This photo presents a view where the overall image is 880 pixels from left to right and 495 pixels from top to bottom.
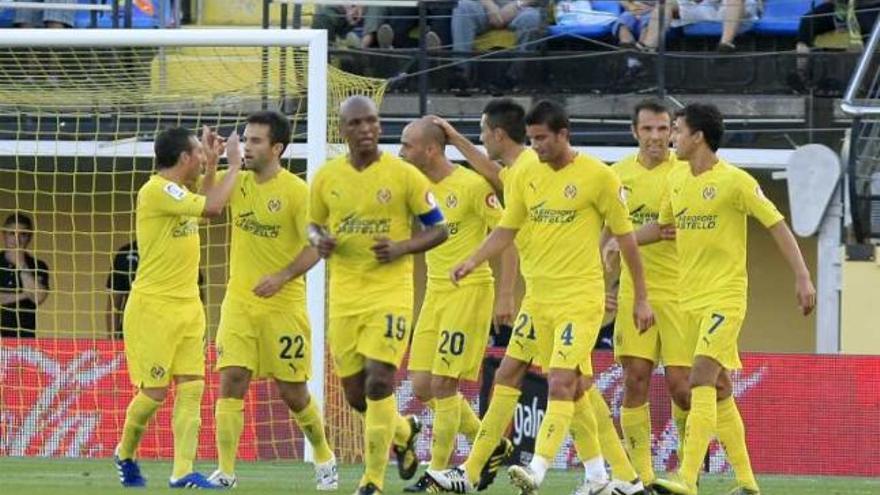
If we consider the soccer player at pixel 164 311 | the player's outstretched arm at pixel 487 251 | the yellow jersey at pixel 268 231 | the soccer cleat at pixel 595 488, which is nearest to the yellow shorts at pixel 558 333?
the player's outstretched arm at pixel 487 251

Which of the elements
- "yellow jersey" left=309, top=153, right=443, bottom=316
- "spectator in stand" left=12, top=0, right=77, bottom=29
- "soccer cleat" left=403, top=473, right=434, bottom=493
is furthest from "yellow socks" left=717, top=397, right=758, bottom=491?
"spectator in stand" left=12, top=0, right=77, bottom=29

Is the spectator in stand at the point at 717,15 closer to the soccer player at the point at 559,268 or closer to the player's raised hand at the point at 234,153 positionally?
the player's raised hand at the point at 234,153

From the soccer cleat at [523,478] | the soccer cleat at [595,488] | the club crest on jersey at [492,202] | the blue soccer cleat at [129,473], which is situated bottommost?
the blue soccer cleat at [129,473]

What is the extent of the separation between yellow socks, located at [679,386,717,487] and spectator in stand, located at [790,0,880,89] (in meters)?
9.06

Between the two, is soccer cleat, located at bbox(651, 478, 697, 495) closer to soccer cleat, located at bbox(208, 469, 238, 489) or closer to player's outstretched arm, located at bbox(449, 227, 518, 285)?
player's outstretched arm, located at bbox(449, 227, 518, 285)

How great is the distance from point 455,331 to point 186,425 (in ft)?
5.80

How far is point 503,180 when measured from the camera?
13.1 m

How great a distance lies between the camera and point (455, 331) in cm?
1348

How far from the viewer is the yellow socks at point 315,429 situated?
13391mm

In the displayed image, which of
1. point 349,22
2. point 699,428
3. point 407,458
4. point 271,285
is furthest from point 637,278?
point 349,22

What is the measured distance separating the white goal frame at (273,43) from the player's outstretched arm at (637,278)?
415cm

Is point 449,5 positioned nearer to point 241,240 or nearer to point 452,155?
point 452,155

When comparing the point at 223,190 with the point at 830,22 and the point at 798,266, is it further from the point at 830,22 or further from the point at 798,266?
the point at 830,22

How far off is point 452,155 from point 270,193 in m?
8.12
